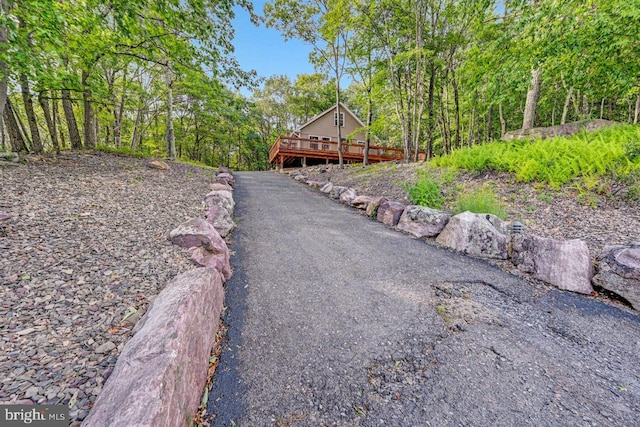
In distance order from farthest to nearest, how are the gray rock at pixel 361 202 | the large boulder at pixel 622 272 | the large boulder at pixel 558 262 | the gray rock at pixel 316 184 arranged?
the gray rock at pixel 316 184, the gray rock at pixel 361 202, the large boulder at pixel 558 262, the large boulder at pixel 622 272

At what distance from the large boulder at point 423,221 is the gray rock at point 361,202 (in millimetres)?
1177

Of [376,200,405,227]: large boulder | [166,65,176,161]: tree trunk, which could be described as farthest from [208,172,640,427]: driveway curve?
[166,65,176,161]: tree trunk

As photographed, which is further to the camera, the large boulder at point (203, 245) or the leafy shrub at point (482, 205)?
the leafy shrub at point (482, 205)

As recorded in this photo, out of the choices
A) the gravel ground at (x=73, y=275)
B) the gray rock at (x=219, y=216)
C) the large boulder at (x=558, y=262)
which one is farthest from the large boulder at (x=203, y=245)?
the large boulder at (x=558, y=262)

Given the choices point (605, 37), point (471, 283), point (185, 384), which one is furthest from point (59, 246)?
point (605, 37)

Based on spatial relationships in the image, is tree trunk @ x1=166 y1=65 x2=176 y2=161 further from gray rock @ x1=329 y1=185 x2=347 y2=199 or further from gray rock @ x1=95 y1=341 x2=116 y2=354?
gray rock @ x1=95 y1=341 x2=116 y2=354

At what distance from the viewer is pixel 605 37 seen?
3986mm

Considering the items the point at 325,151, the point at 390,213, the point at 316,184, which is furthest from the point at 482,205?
the point at 325,151

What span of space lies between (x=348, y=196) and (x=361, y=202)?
613mm

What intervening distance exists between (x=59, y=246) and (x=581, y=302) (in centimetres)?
468

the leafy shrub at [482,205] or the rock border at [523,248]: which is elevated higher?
the leafy shrub at [482,205]

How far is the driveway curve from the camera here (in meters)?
1.22

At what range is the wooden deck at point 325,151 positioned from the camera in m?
15.2

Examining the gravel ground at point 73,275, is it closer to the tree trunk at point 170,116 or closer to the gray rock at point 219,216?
the gray rock at point 219,216
